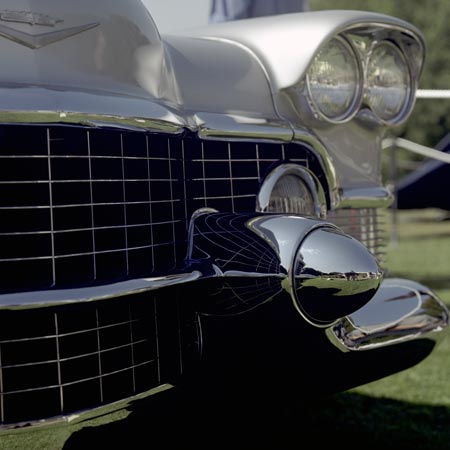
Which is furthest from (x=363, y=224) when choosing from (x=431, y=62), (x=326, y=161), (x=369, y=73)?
(x=431, y=62)

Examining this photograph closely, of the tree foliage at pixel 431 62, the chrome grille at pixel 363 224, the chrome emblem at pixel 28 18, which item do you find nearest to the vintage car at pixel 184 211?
the chrome emblem at pixel 28 18

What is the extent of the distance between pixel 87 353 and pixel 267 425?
1.22 meters

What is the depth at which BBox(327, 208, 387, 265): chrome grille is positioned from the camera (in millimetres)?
2469

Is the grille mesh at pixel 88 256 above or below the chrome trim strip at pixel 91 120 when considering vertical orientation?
below

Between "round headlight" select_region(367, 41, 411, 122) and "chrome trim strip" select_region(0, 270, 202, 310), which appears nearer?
"chrome trim strip" select_region(0, 270, 202, 310)

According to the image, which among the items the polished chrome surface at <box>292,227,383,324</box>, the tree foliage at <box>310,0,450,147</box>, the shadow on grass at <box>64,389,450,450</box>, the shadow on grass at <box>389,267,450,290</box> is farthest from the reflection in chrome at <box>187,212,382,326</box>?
the tree foliage at <box>310,0,450,147</box>

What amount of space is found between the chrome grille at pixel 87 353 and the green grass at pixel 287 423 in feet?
0.16

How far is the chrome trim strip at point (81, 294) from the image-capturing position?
1.50 meters

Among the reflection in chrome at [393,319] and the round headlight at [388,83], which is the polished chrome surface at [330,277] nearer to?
the reflection in chrome at [393,319]

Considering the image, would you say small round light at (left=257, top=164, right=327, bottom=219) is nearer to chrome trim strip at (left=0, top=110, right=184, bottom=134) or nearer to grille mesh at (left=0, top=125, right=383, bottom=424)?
grille mesh at (left=0, top=125, right=383, bottom=424)

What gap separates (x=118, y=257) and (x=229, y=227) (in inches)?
11.2

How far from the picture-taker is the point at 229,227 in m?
1.88

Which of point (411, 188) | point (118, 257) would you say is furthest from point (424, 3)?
point (118, 257)

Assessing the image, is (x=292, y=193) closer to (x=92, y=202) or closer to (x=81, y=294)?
(x=92, y=202)
